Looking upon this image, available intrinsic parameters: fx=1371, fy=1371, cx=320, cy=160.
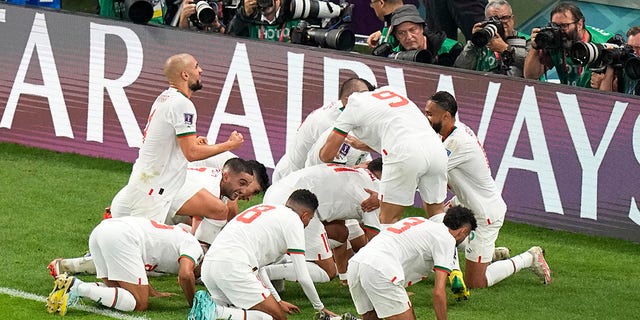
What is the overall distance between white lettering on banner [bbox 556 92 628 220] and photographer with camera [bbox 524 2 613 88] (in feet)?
1.49

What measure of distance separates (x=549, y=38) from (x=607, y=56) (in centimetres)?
57

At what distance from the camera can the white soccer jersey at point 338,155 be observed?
11.3 meters

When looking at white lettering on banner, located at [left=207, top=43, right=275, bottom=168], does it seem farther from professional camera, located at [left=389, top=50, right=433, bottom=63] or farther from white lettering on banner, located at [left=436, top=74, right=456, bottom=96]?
white lettering on banner, located at [left=436, top=74, right=456, bottom=96]

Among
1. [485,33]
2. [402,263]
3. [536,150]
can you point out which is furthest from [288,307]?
[485,33]

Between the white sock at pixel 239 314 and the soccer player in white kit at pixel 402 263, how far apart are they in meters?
0.66

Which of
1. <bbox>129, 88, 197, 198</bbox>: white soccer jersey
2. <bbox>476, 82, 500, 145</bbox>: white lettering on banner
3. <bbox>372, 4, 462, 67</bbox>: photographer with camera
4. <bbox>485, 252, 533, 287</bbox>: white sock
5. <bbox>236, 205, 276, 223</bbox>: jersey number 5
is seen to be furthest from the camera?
<bbox>372, 4, 462, 67</bbox>: photographer with camera

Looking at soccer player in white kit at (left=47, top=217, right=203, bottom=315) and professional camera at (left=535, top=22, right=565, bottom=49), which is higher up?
professional camera at (left=535, top=22, right=565, bottom=49)

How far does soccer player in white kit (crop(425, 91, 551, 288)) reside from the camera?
432 inches

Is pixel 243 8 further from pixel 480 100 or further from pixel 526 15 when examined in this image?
pixel 526 15

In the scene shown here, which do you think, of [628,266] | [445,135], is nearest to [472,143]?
[445,135]

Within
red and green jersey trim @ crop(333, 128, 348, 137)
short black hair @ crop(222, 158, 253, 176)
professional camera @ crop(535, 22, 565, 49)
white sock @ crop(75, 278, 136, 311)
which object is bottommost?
white sock @ crop(75, 278, 136, 311)

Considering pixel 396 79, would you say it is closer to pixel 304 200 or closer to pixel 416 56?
pixel 416 56

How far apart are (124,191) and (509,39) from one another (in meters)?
4.66

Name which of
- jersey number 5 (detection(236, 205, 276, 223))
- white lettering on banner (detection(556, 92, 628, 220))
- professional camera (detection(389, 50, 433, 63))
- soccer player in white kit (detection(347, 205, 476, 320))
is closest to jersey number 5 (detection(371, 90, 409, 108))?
soccer player in white kit (detection(347, 205, 476, 320))
